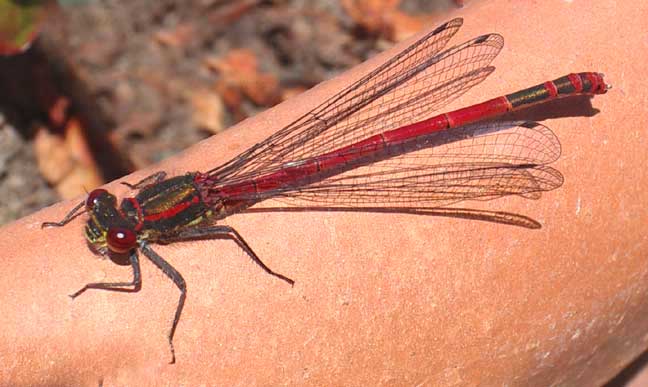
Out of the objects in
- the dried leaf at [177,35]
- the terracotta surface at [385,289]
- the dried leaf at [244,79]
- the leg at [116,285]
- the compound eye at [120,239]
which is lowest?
the terracotta surface at [385,289]

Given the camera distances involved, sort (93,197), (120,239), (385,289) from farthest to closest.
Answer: (93,197), (120,239), (385,289)

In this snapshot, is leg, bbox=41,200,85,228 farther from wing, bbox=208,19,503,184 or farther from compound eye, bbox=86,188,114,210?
wing, bbox=208,19,503,184

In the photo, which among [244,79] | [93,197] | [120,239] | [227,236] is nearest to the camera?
[227,236]

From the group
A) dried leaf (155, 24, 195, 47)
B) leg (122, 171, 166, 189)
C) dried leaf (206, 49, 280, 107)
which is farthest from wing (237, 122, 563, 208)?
dried leaf (155, 24, 195, 47)

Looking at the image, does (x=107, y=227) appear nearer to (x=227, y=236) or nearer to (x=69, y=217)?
(x=69, y=217)

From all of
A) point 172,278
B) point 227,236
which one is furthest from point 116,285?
point 227,236

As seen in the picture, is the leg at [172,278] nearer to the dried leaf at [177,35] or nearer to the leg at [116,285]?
the leg at [116,285]

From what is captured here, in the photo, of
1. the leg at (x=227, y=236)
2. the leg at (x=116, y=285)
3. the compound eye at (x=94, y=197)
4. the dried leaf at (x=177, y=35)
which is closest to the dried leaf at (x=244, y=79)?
the dried leaf at (x=177, y=35)
